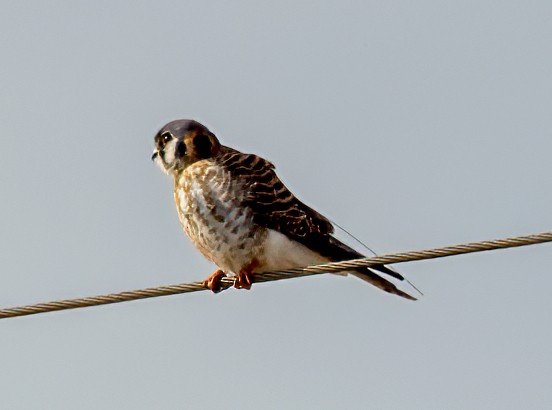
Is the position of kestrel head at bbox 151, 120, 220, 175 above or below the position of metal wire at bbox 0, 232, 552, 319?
above

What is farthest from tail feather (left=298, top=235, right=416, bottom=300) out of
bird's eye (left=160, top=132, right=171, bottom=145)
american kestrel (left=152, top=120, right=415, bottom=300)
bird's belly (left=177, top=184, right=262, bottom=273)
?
bird's eye (left=160, top=132, right=171, bottom=145)

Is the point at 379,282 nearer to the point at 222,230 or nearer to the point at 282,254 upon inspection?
the point at 282,254

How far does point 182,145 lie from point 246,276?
Answer: 4.43 feet

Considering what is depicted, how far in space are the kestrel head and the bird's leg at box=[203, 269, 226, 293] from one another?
99 centimetres

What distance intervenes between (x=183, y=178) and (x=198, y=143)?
397 millimetres

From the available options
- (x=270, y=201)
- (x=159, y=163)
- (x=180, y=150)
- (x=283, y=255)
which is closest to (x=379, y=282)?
(x=283, y=255)

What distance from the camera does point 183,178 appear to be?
36.9 ft

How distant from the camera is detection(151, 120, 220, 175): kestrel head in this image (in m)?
11.4

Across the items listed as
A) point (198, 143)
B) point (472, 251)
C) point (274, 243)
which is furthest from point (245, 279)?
point (472, 251)

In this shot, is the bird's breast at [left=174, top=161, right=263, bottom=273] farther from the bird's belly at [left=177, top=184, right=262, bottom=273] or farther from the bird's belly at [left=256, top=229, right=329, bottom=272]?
the bird's belly at [left=256, top=229, right=329, bottom=272]

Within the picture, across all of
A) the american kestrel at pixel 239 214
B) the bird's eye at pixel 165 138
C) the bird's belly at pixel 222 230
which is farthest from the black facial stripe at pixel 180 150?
the bird's belly at pixel 222 230

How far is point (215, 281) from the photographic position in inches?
427

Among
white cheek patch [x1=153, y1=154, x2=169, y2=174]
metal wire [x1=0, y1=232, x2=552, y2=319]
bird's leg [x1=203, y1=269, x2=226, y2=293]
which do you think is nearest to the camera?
metal wire [x1=0, y1=232, x2=552, y2=319]

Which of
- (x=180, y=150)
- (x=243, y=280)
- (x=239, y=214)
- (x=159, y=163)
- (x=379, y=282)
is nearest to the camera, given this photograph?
(x=243, y=280)
